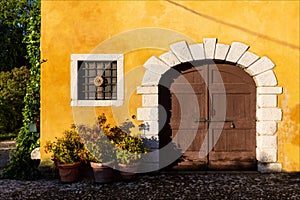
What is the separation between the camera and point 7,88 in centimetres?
1130

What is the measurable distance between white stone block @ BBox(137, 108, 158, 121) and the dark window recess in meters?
0.55

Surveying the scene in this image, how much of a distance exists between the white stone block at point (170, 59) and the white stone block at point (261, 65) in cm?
139

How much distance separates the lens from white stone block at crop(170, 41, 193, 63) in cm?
571

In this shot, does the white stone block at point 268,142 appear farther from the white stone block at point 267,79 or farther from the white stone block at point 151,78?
the white stone block at point 151,78

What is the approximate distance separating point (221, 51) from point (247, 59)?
19.7 inches

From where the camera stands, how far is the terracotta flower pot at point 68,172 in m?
5.27

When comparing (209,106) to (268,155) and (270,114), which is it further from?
(268,155)

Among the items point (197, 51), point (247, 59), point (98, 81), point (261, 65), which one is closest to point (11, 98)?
point (98, 81)

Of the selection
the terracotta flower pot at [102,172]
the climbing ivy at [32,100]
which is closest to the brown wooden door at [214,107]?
the terracotta flower pot at [102,172]

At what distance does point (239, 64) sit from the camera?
5.75 m

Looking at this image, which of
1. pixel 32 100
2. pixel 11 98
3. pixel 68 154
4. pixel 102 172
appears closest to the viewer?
pixel 102 172

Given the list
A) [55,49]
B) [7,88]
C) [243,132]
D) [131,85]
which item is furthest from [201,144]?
[7,88]

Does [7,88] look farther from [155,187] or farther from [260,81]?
[260,81]

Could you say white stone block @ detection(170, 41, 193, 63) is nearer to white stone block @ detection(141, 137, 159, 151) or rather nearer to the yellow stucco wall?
the yellow stucco wall
